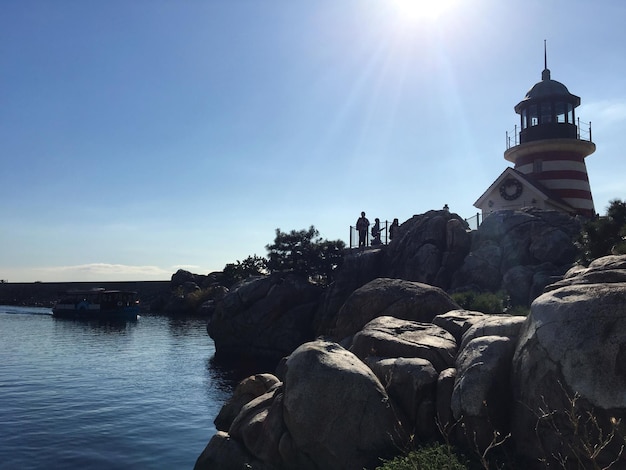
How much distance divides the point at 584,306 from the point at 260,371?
25770mm

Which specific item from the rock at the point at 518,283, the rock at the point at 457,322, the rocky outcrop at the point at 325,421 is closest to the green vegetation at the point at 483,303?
the rock at the point at 518,283

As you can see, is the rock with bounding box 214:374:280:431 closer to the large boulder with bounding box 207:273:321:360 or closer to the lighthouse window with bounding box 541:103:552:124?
the large boulder with bounding box 207:273:321:360

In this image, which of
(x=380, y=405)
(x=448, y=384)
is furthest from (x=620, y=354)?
(x=380, y=405)

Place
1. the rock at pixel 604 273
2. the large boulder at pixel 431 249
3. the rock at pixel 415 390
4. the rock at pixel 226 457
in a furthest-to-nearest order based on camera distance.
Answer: the large boulder at pixel 431 249 → the rock at pixel 226 457 → the rock at pixel 415 390 → the rock at pixel 604 273

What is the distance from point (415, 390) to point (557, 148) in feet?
118

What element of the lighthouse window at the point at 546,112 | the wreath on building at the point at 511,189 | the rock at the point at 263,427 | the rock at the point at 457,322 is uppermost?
the lighthouse window at the point at 546,112

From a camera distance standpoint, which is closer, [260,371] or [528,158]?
[260,371]

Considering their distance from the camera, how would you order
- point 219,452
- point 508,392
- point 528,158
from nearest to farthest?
point 508,392, point 219,452, point 528,158

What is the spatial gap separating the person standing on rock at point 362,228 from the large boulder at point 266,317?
18.9 ft

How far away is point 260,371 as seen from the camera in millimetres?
32469

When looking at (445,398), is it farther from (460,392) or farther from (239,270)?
(239,270)

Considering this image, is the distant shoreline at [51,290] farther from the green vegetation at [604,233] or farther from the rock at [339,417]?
the rock at [339,417]

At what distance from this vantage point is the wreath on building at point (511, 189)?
4162cm

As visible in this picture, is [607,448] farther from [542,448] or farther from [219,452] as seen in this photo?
[219,452]
